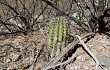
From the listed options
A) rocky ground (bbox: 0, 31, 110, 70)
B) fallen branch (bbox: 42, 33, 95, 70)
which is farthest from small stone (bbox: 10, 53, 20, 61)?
fallen branch (bbox: 42, 33, 95, 70)

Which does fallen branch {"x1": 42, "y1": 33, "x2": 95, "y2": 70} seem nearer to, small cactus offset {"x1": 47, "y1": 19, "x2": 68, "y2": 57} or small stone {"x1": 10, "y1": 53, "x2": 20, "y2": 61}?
small cactus offset {"x1": 47, "y1": 19, "x2": 68, "y2": 57}

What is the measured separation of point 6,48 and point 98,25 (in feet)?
4.68

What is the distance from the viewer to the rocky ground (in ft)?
11.3

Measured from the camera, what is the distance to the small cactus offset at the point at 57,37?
345 centimetres

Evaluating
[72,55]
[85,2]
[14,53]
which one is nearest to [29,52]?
[14,53]

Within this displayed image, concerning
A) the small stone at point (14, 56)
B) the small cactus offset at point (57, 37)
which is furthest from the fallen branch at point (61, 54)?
the small stone at point (14, 56)

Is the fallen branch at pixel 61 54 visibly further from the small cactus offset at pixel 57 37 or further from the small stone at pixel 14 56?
the small stone at pixel 14 56

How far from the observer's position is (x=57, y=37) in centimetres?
346

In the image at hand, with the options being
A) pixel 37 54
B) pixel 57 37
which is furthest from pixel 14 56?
pixel 57 37

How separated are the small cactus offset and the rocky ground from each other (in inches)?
8.2

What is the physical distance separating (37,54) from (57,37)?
0.46 meters

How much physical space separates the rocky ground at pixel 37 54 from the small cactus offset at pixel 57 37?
0.68 ft

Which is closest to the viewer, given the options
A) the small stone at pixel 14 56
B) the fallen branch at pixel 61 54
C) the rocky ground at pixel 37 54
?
the fallen branch at pixel 61 54

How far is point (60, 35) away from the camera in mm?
3459
